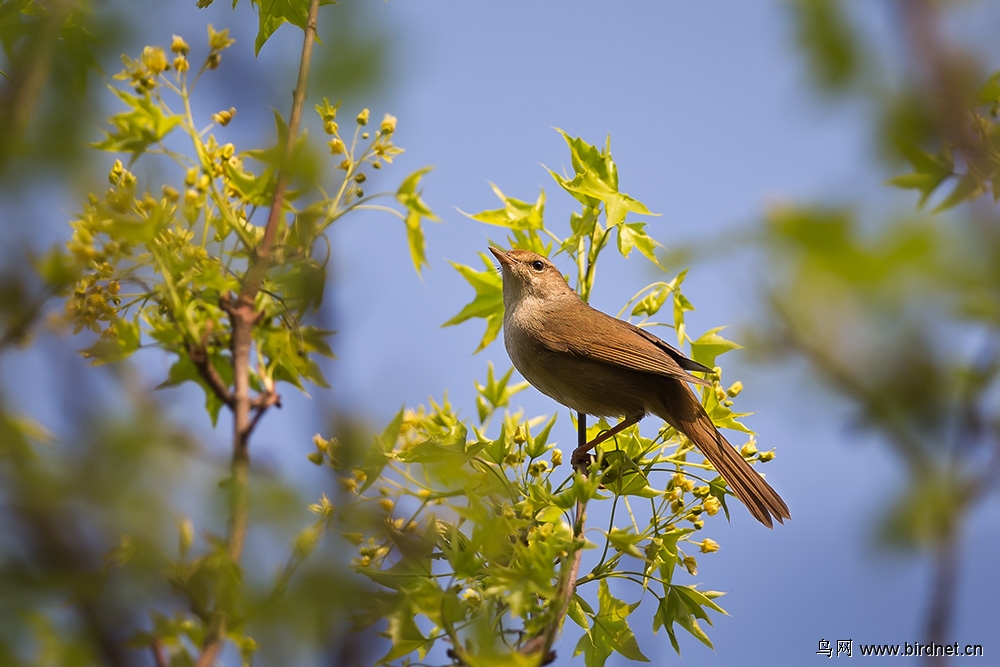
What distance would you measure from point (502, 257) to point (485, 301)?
0.99m

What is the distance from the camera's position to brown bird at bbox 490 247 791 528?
12.4ft

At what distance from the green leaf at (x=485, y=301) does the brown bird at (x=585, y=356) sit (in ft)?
1.04

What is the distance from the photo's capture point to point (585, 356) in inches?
164

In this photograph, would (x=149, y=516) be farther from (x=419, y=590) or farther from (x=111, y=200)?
(x=111, y=200)

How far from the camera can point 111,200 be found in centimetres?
205

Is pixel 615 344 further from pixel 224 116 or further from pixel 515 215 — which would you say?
pixel 224 116

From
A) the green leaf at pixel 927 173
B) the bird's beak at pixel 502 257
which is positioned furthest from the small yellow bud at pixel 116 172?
the bird's beak at pixel 502 257

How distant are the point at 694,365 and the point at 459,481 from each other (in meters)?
1.54

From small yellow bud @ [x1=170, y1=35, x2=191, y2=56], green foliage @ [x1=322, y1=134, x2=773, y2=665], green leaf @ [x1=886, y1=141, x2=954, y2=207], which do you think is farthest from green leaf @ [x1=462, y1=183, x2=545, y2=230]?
green leaf @ [x1=886, y1=141, x2=954, y2=207]

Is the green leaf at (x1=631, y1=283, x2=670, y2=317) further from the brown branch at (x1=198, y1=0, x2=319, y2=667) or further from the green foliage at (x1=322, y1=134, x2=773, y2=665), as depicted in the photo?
the brown branch at (x1=198, y1=0, x2=319, y2=667)

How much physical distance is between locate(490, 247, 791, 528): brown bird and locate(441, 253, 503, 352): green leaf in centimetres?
32

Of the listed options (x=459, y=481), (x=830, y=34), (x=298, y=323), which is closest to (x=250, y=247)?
(x=298, y=323)

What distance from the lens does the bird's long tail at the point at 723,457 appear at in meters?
2.98

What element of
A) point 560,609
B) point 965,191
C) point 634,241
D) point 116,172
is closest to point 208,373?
point 116,172
